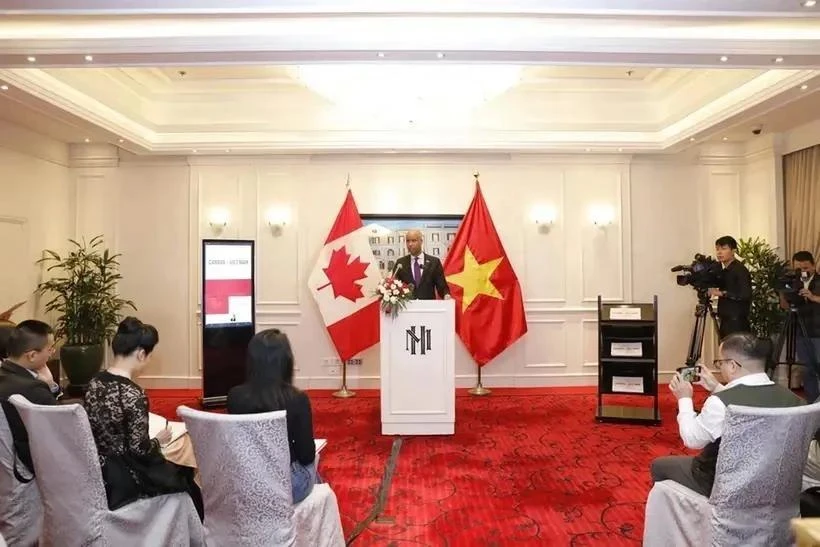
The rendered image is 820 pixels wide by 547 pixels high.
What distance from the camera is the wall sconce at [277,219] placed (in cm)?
684

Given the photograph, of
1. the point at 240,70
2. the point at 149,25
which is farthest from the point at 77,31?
the point at 240,70

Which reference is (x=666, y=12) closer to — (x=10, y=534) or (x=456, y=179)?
(x=456, y=179)

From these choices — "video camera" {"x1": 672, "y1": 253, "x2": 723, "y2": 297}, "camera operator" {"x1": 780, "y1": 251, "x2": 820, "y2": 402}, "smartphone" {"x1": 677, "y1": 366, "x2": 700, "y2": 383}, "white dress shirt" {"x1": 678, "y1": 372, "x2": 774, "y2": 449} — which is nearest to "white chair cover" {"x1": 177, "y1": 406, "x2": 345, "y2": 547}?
"white dress shirt" {"x1": 678, "y1": 372, "x2": 774, "y2": 449}

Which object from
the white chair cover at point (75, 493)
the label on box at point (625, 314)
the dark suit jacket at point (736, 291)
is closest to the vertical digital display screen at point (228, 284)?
the white chair cover at point (75, 493)

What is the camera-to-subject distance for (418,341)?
4.67 metres

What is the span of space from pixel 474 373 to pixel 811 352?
343 cm

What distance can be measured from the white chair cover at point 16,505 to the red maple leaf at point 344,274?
405 centimetres

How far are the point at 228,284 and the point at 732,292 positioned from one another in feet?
16.1

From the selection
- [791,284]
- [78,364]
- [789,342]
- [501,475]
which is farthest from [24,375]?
[789,342]

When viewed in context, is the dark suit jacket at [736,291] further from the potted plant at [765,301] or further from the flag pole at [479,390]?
the flag pole at [479,390]

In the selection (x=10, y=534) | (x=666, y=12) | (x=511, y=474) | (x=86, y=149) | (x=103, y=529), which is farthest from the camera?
(x=86, y=149)

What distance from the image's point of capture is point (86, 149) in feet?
22.4

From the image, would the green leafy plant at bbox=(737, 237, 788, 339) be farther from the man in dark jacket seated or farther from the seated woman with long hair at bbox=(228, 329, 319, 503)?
the man in dark jacket seated

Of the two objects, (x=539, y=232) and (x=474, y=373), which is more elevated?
(x=539, y=232)
